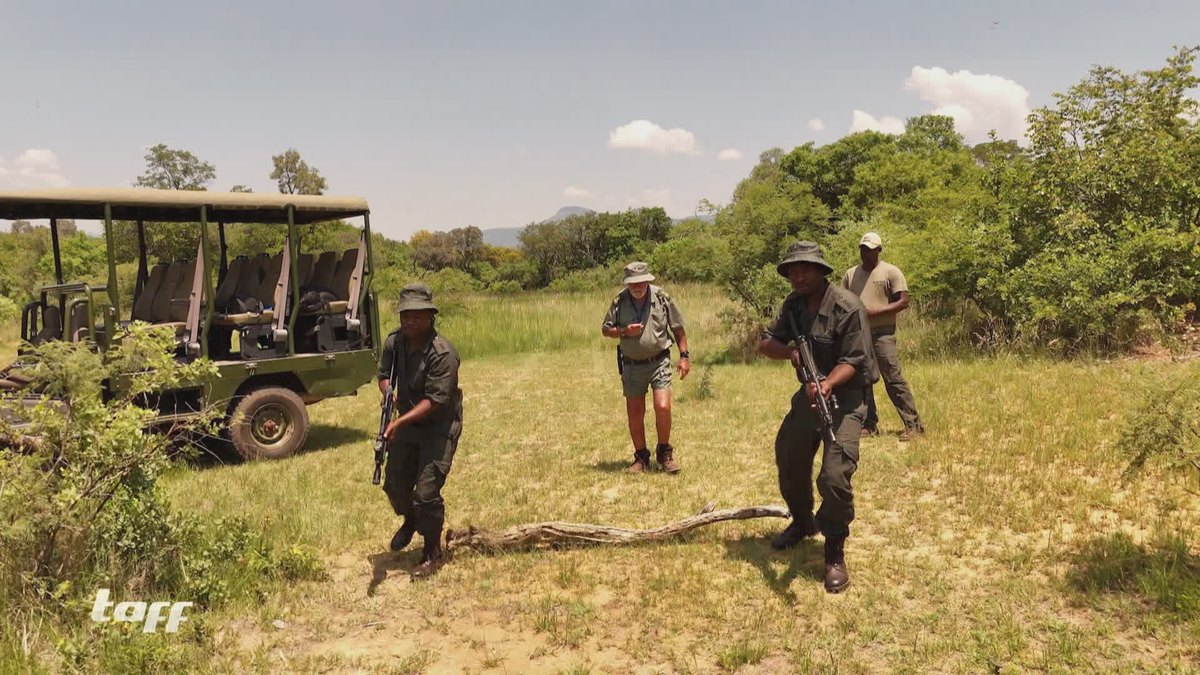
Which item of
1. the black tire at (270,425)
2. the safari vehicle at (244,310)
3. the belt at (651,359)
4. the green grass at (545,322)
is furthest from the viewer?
the green grass at (545,322)

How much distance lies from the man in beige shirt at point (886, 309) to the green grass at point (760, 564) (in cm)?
32

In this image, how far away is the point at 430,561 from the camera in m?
4.88

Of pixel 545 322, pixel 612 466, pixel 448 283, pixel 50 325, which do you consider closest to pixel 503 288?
pixel 448 283

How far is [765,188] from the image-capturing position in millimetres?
14281

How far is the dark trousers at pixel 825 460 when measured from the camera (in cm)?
423

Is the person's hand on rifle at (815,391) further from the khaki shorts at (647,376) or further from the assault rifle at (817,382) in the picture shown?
the khaki shorts at (647,376)

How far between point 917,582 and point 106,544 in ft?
14.7

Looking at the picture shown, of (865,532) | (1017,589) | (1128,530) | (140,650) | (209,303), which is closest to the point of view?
(140,650)

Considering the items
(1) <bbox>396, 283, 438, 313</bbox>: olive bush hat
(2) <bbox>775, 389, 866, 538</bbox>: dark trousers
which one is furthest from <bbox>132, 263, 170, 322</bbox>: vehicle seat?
(2) <bbox>775, 389, 866, 538</bbox>: dark trousers

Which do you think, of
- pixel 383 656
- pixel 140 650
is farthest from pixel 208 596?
pixel 383 656

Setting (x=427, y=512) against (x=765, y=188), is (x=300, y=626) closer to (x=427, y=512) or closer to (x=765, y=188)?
(x=427, y=512)

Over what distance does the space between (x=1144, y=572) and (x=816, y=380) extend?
197cm

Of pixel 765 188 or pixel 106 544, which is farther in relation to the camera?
pixel 765 188

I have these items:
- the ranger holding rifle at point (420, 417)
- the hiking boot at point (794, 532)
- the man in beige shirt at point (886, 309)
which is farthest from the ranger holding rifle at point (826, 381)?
the man in beige shirt at point (886, 309)
